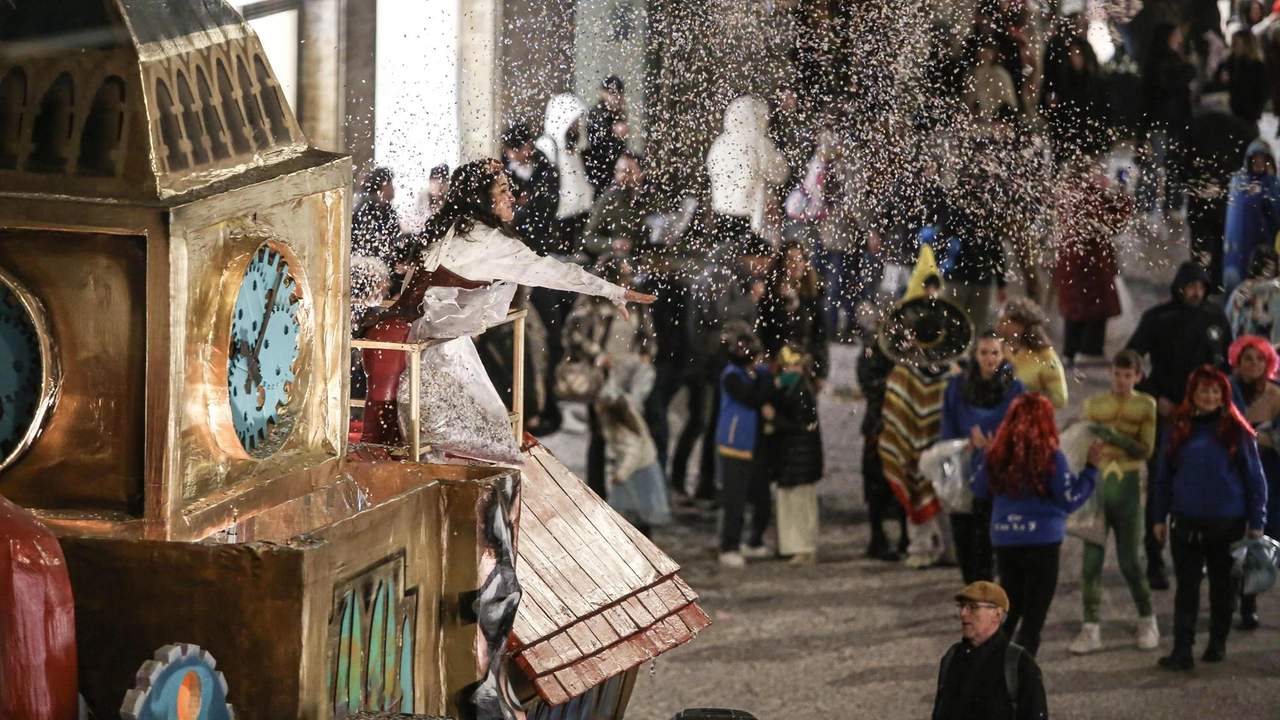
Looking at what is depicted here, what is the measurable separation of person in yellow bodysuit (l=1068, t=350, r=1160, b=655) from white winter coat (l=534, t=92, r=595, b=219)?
115 inches

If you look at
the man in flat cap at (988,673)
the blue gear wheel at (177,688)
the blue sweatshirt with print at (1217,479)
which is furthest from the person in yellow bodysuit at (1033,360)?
the blue gear wheel at (177,688)

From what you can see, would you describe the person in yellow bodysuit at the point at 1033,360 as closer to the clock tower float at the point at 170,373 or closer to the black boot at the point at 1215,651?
the black boot at the point at 1215,651

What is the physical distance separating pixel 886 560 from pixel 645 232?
301cm

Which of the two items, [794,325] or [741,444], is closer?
[741,444]

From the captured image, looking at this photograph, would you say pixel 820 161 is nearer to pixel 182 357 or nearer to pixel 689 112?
pixel 689 112

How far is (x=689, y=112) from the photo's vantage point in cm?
934

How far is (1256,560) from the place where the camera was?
931cm

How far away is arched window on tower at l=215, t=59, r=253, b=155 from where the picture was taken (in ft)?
15.7

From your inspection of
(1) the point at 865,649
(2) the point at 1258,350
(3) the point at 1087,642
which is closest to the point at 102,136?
(1) the point at 865,649

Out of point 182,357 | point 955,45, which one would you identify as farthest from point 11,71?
point 955,45

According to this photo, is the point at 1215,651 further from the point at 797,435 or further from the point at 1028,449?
the point at 797,435

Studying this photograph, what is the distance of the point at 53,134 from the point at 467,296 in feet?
7.55

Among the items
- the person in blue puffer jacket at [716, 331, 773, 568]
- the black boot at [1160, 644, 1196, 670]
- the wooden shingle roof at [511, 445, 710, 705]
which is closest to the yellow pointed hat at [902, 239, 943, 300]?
the person in blue puffer jacket at [716, 331, 773, 568]

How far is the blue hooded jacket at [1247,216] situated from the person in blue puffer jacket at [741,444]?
3028 millimetres
